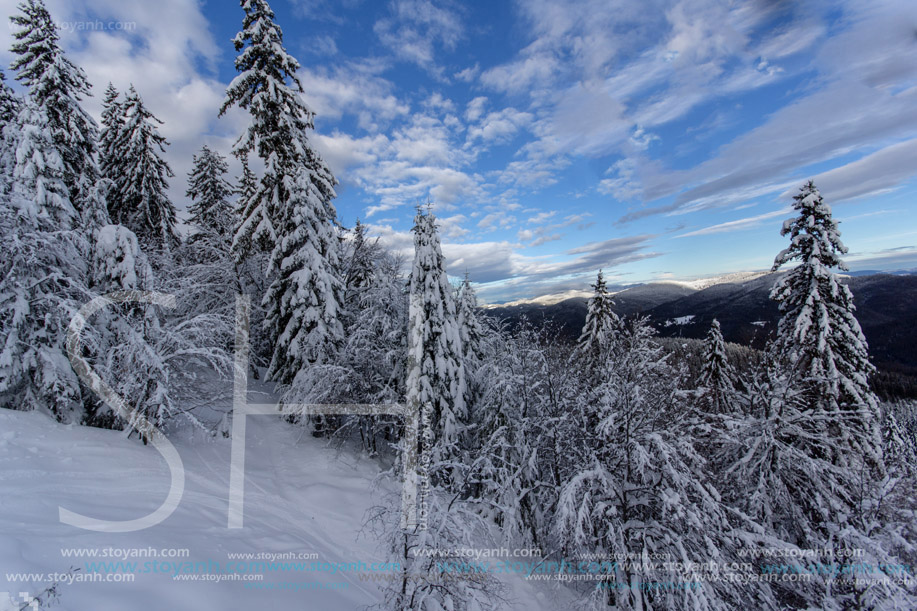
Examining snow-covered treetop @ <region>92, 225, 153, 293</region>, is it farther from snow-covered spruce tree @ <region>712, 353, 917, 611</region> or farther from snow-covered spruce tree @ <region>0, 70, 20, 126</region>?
snow-covered spruce tree @ <region>712, 353, 917, 611</region>

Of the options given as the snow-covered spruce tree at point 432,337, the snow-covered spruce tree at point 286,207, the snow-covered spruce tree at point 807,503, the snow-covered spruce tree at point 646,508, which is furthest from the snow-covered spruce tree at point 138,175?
the snow-covered spruce tree at point 807,503

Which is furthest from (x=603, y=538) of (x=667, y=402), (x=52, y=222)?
(x=52, y=222)

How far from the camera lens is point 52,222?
391 inches

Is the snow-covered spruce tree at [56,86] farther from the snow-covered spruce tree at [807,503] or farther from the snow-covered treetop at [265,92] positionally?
the snow-covered spruce tree at [807,503]

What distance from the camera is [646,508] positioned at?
10969 mm

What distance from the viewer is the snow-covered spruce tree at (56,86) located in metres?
15.3

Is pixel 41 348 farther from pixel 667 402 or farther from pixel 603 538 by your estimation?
pixel 667 402

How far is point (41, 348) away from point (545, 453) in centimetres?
1547

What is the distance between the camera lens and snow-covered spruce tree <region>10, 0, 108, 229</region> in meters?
15.3

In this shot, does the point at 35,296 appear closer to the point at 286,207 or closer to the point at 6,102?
the point at 286,207

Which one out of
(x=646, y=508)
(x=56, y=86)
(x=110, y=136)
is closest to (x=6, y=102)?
(x=56, y=86)

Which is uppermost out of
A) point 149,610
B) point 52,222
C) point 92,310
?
point 52,222

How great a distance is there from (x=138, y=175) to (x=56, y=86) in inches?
232

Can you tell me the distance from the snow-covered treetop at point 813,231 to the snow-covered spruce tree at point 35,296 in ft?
78.5
